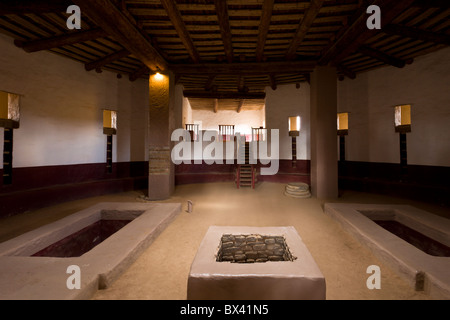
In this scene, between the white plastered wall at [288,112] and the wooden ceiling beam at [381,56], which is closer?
the wooden ceiling beam at [381,56]

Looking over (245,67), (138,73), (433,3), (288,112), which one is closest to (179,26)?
(245,67)

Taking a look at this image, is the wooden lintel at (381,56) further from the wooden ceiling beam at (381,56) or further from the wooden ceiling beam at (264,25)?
the wooden ceiling beam at (264,25)

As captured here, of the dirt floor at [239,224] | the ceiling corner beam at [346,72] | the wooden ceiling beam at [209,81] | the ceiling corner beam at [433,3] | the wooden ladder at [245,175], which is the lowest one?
the dirt floor at [239,224]

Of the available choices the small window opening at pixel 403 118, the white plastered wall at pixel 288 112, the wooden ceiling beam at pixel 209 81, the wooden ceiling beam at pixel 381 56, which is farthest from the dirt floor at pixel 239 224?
the wooden ceiling beam at pixel 209 81

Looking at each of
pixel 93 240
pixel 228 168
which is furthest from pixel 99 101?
pixel 228 168

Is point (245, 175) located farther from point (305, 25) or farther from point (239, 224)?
point (305, 25)

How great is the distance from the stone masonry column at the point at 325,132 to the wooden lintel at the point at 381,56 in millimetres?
1029

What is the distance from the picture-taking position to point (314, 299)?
2354 mm

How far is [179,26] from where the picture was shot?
562 centimetres

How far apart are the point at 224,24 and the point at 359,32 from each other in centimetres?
341

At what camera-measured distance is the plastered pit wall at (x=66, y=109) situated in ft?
21.5
